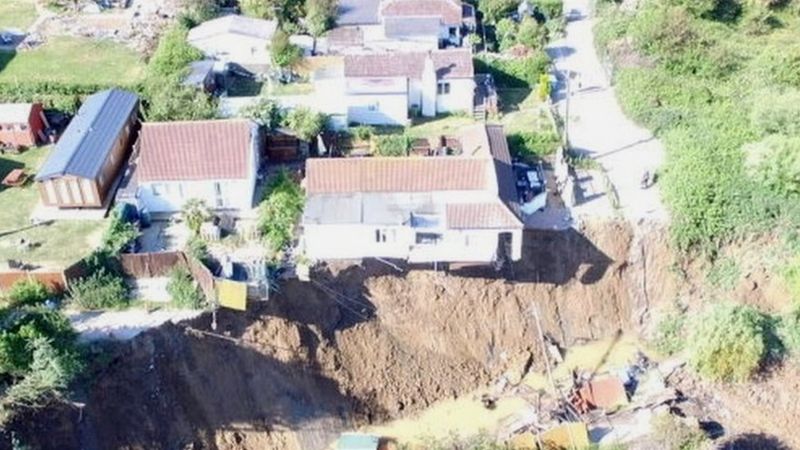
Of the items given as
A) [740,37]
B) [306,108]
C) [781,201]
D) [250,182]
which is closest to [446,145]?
[306,108]

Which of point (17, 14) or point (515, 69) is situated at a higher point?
point (17, 14)

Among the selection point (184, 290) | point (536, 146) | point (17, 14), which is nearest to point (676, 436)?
point (536, 146)

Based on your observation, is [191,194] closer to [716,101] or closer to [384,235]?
[384,235]

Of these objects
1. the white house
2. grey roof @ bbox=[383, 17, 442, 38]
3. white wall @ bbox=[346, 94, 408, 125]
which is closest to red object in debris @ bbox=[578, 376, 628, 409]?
the white house

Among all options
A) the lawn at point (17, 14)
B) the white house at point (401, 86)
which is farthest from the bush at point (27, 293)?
the lawn at point (17, 14)

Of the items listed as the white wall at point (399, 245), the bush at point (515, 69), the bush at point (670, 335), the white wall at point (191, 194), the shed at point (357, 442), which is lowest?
the shed at point (357, 442)

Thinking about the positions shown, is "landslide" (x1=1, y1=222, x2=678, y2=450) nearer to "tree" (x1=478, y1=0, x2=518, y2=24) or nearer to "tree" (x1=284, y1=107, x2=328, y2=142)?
"tree" (x1=284, y1=107, x2=328, y2=142)

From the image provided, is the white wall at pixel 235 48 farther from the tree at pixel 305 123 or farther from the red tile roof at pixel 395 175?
the red tile roof at pixel 395 175
